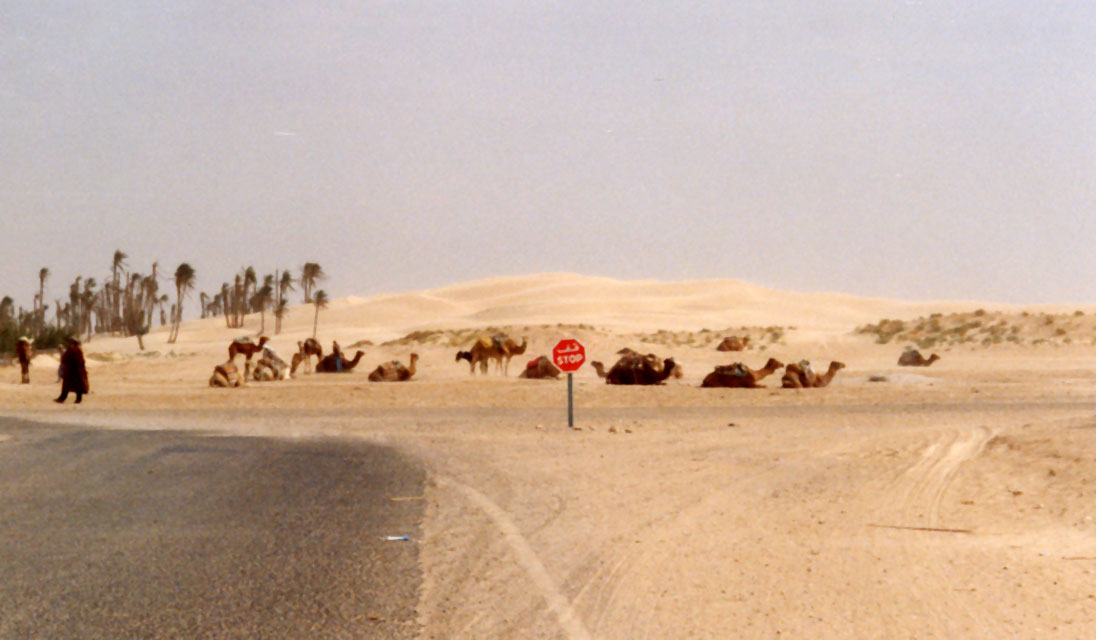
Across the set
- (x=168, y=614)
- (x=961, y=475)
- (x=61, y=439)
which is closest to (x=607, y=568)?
(x=168, y=614)

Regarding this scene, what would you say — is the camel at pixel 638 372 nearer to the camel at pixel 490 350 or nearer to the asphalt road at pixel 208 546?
the camel at pixel 490 350

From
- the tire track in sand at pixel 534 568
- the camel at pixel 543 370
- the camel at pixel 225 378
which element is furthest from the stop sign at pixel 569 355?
the camel at pixel 225 378

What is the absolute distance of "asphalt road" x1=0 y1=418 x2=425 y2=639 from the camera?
6.61m

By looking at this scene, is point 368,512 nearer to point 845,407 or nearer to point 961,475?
point 961,475

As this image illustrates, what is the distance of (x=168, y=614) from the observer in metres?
6.70

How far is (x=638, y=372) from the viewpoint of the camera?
33688 mm

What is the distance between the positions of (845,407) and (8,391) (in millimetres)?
23353

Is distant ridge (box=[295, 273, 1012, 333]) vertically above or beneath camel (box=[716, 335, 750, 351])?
above

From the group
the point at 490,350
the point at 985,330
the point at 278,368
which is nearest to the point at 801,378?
the point at 490,350

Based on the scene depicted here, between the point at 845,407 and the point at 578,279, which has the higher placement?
the point at 578,279

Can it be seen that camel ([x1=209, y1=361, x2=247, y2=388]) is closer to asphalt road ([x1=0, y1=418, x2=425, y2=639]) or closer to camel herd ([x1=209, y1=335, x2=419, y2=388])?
camel herd ([x1=209, y1=335, x2=419, y2=388])

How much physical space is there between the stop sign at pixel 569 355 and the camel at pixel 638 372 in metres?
13.0

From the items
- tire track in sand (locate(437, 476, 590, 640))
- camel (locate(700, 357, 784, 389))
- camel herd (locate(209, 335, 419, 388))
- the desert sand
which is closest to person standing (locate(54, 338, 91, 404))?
the desert sand

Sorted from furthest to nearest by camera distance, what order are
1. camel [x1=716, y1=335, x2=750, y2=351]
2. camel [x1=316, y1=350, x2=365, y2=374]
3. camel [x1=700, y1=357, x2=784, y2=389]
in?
1. camel [x1=716, y1=335, x2=750, y2=351]
2. camel [x1=316, y1=350, x2=365, y2=374]
3. camel [x1=700, y1=357, x2=784, y2=389]
